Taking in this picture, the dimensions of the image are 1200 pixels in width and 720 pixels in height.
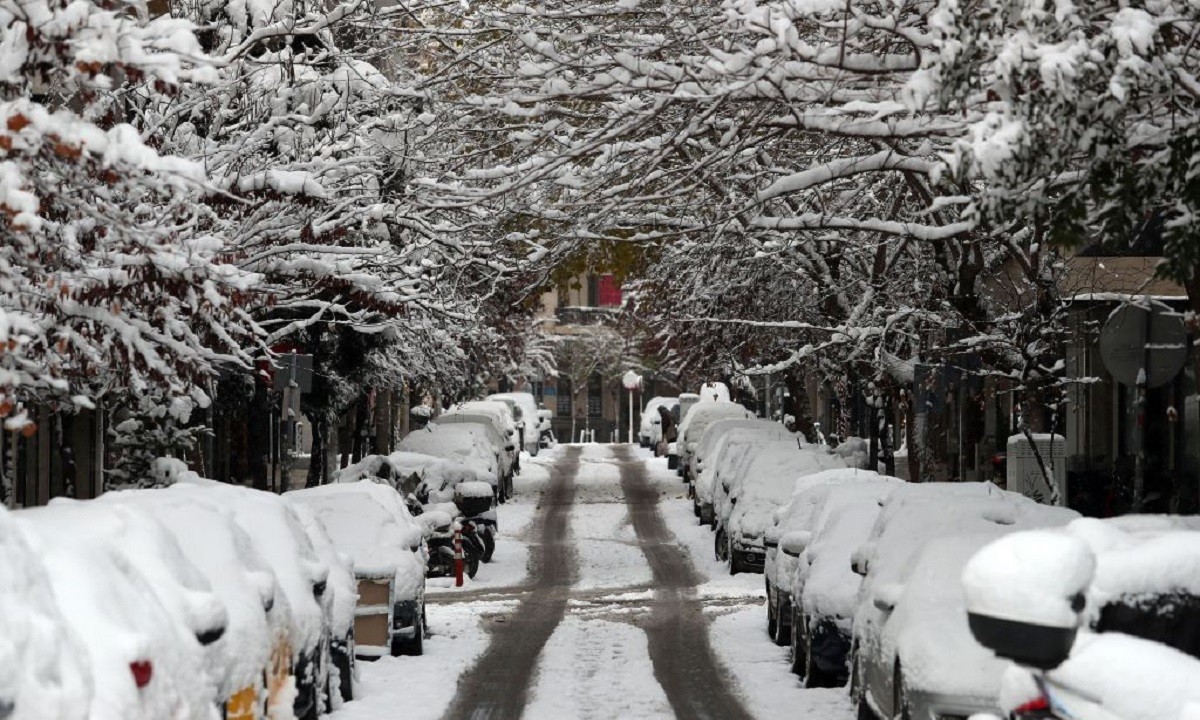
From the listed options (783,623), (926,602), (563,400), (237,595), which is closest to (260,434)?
(783,623)

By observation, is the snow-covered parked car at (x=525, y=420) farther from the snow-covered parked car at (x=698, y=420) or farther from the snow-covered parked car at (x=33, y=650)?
the snow-covered parked car at (x=33, y=650)

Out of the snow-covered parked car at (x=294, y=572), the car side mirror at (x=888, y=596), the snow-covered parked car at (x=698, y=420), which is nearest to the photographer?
the car side mirror at (x=888, y=596)

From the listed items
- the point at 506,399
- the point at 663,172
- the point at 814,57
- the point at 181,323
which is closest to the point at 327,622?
the point at 181,323

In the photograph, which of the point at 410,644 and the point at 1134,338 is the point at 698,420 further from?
the point at 1134,338

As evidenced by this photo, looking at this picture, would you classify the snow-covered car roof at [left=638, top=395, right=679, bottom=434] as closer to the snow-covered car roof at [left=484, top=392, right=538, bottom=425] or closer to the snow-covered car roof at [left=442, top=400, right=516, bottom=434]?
the snow-covered car roof at [left=484, top=392, right=538, bottom=425]

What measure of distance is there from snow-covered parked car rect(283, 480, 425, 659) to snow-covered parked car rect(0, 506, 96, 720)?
389 inches

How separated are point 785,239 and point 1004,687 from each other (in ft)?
50.9

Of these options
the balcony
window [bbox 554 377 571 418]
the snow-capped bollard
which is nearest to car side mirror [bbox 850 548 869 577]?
the snow-capped bollard

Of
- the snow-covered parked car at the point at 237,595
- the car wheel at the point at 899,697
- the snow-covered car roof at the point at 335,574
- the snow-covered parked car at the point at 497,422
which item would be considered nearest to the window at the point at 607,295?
the snow-covered parked car at the point at 497,422

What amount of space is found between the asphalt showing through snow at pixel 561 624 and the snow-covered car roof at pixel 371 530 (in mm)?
1184

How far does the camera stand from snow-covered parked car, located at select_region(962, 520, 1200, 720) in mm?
5844

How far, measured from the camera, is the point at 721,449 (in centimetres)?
3516

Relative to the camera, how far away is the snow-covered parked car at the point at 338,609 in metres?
15.2

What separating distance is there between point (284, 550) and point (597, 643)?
6835mm
